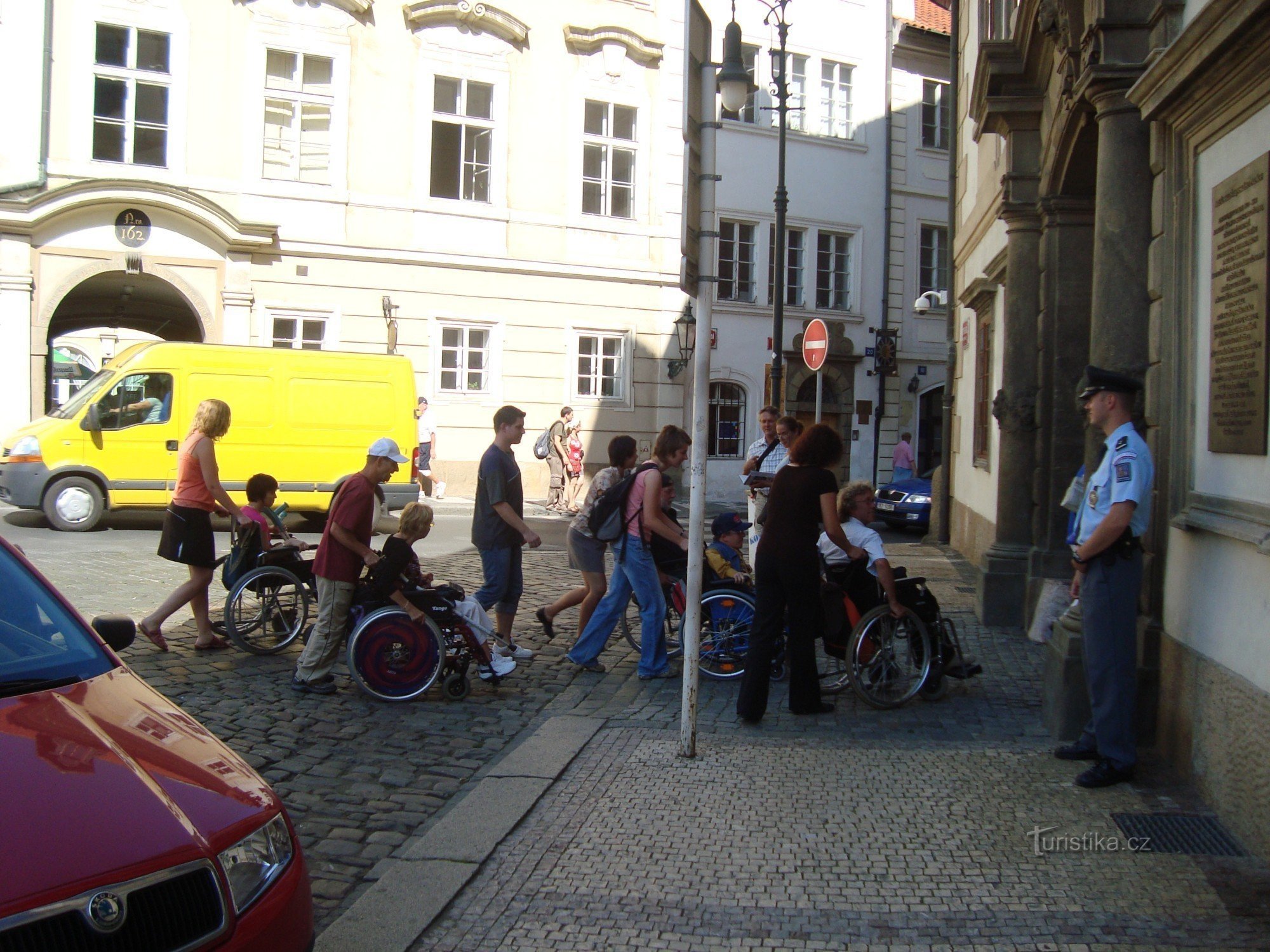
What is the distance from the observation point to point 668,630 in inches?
356

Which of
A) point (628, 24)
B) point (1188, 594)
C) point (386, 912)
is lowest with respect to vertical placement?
point (386, 912)

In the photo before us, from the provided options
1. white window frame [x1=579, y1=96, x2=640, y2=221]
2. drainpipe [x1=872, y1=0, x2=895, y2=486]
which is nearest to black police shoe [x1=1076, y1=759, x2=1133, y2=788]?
white window frame [x1=579, y1=96, x2=640, y2=221]

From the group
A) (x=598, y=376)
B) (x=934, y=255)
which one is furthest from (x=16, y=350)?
(x=934, y=255)

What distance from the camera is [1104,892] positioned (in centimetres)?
407

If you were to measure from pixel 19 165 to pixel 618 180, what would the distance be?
1096 centimetres

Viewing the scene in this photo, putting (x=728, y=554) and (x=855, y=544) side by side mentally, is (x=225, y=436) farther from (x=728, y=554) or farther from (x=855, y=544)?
(x=855, y=544)

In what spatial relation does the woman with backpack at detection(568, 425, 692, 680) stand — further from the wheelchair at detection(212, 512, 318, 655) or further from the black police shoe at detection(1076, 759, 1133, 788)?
the black police shoe at detection(1076, 759, 1133, 788)

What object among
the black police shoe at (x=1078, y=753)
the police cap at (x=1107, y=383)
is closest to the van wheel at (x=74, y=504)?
the black police shoe at (x=1078, y=753)

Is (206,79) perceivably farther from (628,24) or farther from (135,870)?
(135,870)

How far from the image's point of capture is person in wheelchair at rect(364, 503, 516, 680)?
6.86 metres

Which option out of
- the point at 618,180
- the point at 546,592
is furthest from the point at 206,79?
the point at 546,592

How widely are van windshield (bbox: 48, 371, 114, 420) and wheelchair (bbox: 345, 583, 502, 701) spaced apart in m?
9.59

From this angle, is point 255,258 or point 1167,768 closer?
point 1167,768

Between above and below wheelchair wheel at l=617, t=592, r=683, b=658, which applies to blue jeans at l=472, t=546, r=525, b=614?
above
